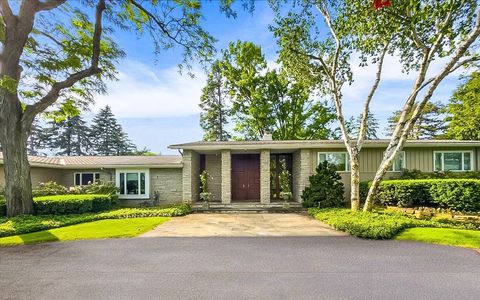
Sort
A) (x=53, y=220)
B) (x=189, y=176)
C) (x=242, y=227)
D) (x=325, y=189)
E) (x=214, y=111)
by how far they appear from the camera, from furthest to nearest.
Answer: (x=214, y=111) < (x=189, y=176) < (x=325, y=189) < (x=53, y=220) < (x=242, y=227)

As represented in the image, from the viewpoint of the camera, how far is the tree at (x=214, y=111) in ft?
102

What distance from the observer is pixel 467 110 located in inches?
874

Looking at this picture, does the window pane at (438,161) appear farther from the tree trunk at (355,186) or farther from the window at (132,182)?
the window at (132,182)

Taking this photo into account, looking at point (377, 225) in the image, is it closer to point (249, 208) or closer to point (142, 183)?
→ point (249, 208)

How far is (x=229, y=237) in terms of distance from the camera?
7578mm

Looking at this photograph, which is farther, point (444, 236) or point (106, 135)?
point (106, 135)

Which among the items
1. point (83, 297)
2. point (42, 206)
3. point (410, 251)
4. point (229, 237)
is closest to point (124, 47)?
point (42, 206)

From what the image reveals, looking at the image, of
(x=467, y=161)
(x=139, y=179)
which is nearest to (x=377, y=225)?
(x=467, y=161)

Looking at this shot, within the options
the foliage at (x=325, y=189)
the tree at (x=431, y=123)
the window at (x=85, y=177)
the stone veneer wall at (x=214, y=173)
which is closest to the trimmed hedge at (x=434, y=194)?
the foliage at (x=325, y=189)

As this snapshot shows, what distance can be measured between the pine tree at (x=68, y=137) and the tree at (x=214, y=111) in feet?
76.1

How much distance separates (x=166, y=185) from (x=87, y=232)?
725cm

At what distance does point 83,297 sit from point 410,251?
6608mm

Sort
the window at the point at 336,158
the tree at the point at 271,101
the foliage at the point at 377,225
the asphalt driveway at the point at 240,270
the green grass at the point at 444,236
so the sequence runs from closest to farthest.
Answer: the asphalt driveway at the point at 240,270
the green grass at the point at 444,236
the foliage at the point at 377,225
the window at the point at 336,158
the tree at the point at 271,101

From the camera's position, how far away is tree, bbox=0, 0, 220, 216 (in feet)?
37.7
